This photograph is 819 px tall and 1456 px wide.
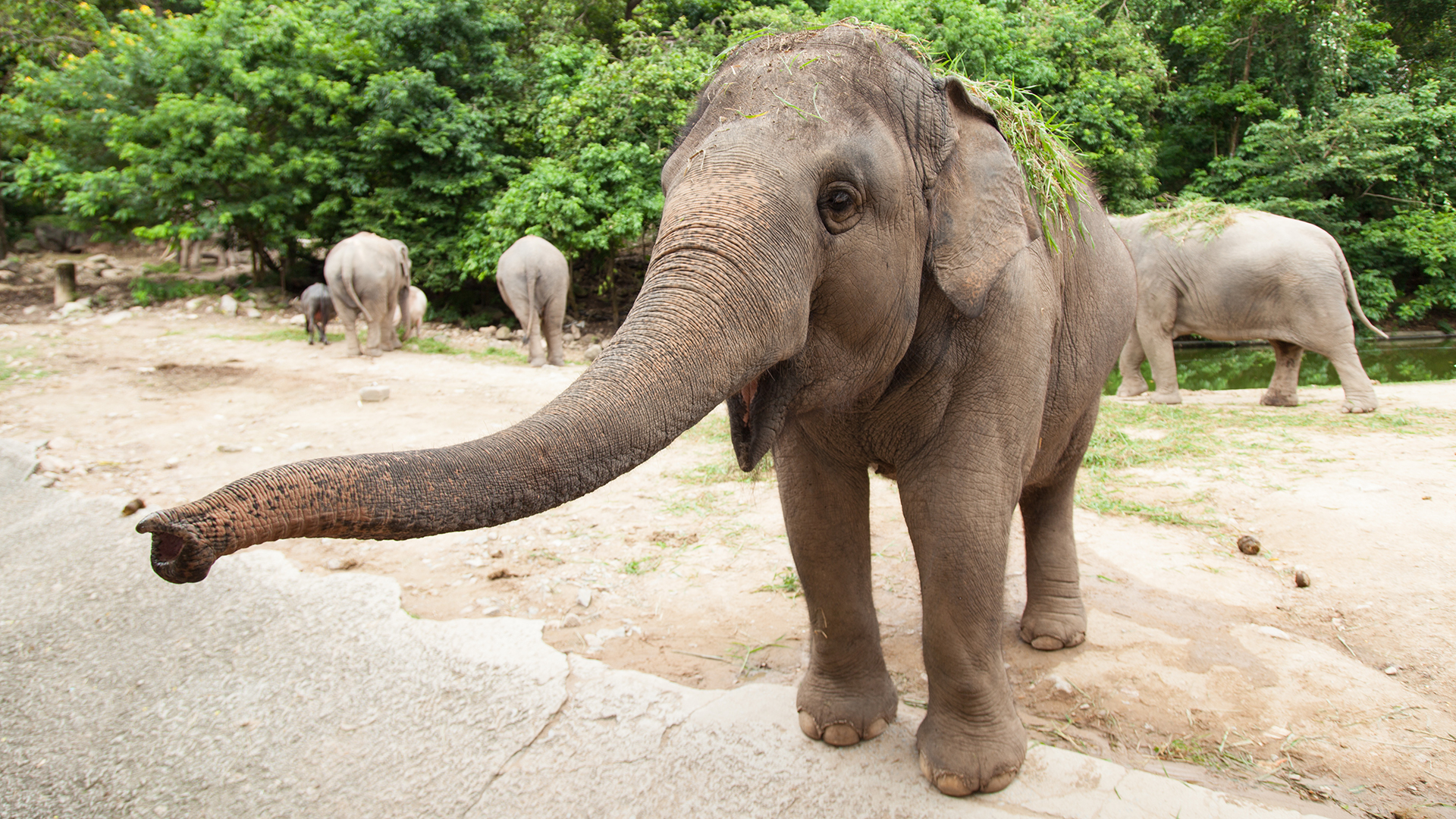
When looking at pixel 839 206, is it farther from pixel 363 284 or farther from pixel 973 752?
pixel 363 284

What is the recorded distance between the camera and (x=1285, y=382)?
8.55 meters

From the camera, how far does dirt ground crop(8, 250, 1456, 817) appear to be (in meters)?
2.79

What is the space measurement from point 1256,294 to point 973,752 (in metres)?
8.08

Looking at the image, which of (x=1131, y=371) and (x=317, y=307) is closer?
(x=1131, y=371)

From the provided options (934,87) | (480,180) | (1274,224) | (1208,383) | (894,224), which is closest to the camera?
(894,224)

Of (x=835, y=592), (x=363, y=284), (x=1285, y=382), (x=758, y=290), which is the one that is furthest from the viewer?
(x=363, y=284)

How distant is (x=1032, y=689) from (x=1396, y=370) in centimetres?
1421

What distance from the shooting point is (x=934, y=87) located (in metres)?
2.21

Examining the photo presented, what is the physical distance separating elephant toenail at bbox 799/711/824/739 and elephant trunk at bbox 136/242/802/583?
58.7 inches

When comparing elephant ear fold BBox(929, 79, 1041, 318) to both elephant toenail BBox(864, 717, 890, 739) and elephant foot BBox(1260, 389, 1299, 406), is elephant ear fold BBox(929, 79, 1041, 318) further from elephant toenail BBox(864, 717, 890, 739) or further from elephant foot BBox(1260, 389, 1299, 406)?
elephant foot BBox(1260, 389, 1299, 406)

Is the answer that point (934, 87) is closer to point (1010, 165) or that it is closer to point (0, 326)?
point (1010, 165)

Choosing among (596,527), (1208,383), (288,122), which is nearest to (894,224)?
(596,527)

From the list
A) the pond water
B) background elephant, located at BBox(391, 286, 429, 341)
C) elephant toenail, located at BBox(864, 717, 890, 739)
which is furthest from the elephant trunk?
background elephant, located at BBox(391, 286, 429, 341)

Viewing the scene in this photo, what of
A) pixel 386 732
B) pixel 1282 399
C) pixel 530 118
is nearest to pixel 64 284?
pixel 530 118
